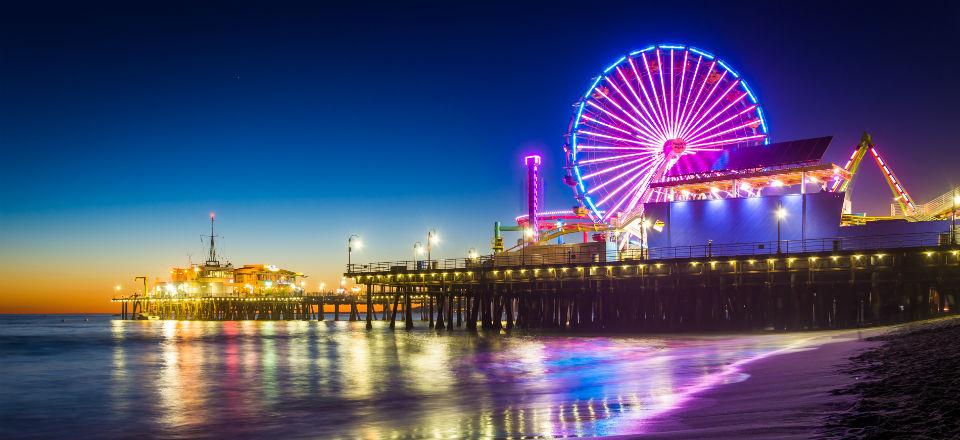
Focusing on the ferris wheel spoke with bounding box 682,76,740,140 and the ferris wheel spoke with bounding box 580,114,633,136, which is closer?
the ferris wheel spoke with bounding box 682,76,740,140

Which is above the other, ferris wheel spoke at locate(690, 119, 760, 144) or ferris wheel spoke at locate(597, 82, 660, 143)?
ferris wheel spoke at locate(597, 82, 660, 143)

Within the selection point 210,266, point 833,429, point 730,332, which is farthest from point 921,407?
point 210,266

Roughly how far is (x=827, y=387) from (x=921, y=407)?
447 centimetres

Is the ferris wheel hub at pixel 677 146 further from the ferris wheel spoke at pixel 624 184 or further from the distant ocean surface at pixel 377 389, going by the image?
the distant ocean surface at pixel 377 389

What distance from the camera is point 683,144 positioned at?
65.1m

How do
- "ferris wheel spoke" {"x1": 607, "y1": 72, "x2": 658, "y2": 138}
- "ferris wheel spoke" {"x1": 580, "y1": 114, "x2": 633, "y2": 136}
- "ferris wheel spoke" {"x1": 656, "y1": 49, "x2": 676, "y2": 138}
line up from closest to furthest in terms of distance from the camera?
"ferris wheel spoke" {"x1": 656, "y1": 49, "x2": 676, "y2": 138} < "ferris wheel spoke" {"x1": 607, "y1": 72, "x2": 658, "y2": 138} < "ferris wheel spoke" {"x1": 580, "y1": 114, "x2": 633, "y2": 136}

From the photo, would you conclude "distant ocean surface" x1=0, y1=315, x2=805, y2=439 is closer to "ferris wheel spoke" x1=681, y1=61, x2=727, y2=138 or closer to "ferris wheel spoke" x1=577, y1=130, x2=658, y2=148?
"ferris wheel spoke" x1=577, y1=130, x2=658, y2=148

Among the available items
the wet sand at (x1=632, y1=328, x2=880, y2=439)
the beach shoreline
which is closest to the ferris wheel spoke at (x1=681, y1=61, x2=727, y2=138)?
the beach shoreline

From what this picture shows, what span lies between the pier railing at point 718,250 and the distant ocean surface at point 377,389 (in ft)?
46.1

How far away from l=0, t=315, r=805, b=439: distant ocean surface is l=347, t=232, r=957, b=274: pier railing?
14.1m

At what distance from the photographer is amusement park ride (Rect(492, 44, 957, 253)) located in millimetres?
62094

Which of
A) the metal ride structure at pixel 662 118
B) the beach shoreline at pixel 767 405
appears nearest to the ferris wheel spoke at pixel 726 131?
the metal ride structure at pixel 662 118

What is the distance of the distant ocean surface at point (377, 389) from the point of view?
17.4 m

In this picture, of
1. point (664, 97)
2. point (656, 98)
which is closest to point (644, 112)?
point (656, 98)
